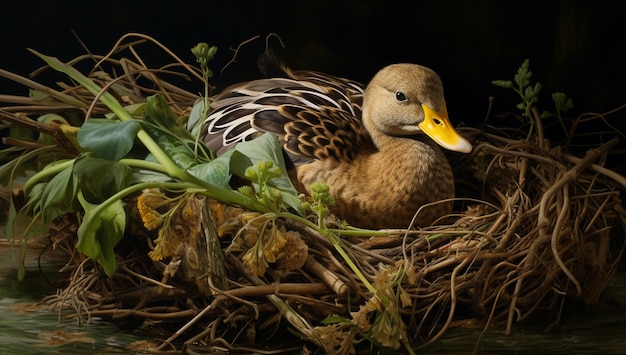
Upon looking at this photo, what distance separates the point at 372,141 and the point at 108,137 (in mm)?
425

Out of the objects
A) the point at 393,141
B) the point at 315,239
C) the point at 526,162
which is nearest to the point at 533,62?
the point at 526,162

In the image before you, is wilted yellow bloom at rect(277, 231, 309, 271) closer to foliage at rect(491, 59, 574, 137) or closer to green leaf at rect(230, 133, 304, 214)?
green leaf at rect(230, 133, 304, 214)

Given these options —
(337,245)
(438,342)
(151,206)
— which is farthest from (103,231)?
(438,342)

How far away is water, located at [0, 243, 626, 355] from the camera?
1.24 m

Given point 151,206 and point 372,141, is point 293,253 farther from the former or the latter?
point 372,141

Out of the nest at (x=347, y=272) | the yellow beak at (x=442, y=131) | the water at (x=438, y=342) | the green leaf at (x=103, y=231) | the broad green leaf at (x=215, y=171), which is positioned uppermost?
the yellow beak at (x=442, y=131)

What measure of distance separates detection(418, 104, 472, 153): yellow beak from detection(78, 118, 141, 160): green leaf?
1.39ft

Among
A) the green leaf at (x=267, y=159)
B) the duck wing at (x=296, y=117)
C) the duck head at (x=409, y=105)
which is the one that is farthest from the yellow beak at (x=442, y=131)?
the green leaf at (x=267, y=159)

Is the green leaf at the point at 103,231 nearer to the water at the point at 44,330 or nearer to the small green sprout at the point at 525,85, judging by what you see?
the water at the point at 44,330

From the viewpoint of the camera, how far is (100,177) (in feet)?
4.19

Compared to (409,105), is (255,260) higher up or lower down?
lower down

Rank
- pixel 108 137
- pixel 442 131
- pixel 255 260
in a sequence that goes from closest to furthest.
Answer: pixel 255 260 < pixel 108 137 < pixel 442 131

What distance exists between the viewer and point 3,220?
62.3 inches

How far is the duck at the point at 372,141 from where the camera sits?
1443 mm
